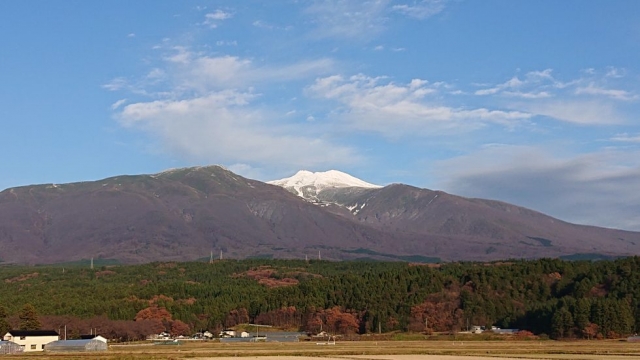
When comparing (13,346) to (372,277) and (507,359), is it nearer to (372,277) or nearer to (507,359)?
(507,359)

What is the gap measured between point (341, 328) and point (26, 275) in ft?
309

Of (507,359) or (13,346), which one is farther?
(13,346)

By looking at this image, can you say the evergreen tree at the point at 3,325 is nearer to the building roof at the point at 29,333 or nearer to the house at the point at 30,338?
the house at the point at 30,338

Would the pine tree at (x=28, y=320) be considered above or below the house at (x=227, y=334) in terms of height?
above

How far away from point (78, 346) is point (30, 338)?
848cm

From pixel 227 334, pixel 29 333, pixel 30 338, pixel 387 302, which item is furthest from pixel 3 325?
pixel 387 302

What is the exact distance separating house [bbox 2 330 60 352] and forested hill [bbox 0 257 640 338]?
1512cm

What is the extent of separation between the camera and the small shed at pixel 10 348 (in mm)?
89812

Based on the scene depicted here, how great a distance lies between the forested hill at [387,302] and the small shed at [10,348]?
2201cm

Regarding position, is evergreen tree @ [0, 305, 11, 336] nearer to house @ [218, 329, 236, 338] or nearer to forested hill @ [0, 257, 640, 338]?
forested hill @ [0, 257, 640, 338]

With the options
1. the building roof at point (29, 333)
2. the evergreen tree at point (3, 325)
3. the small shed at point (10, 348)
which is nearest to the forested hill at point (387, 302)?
the evergreen tree at point (3, 325)

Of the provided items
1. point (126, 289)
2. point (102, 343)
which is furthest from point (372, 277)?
point (102, 343)

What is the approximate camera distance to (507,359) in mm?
64812

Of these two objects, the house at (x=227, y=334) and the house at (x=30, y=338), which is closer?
the house at (x=30, y=338)
